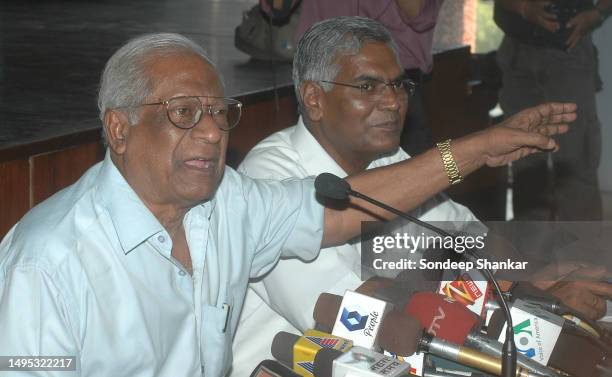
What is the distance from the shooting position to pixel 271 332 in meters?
2.13

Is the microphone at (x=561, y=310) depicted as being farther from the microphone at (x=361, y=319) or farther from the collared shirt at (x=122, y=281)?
the collared shirt at (x=122, y=281)

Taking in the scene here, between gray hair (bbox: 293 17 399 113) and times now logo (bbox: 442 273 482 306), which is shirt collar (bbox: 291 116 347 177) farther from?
times now logo (bbox: 442 273 482 306)

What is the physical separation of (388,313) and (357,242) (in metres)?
0.58

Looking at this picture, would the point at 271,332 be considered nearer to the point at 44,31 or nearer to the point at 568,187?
the point at 568,187

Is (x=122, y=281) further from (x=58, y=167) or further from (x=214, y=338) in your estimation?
(x=58, y=167)

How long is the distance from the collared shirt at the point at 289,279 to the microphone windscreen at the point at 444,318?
367 mm

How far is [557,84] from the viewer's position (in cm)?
432

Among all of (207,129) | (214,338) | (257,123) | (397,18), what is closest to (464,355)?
(214,338)

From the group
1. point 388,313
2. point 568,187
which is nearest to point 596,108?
point 568,187

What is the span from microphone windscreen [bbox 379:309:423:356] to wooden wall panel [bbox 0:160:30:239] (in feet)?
4.45

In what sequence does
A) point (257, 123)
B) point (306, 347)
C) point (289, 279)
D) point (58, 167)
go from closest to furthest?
point (306, 347)
point (289, 279)
point (58, 167)
point (257, 123)

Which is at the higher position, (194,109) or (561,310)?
(194,109)

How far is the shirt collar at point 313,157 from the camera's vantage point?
2.34m

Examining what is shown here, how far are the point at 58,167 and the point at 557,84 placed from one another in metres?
2.55
